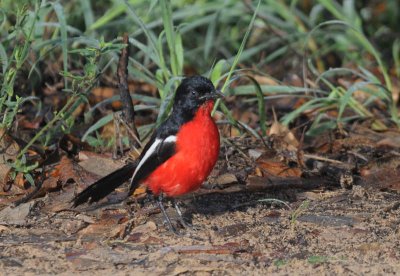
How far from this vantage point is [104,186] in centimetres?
506

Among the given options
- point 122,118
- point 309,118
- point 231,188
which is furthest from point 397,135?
point 122,118

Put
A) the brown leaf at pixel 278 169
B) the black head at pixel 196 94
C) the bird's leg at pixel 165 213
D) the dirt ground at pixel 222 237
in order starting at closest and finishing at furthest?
the dirt ground at pixel 222 237, the bird's leg at pixel 165 213, the black head at pixel 196 94, the brown leaf at pixel 278 169

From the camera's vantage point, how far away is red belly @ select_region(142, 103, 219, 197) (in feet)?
16.1

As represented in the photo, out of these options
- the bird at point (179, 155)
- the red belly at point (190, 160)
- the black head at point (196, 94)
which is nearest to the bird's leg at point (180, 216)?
the bird at point (179, 155)

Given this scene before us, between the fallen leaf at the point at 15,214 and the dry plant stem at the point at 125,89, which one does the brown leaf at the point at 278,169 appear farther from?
the fallen leaf at the point at 15,214

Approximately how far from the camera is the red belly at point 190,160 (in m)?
4.92

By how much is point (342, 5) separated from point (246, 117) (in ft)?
8.25

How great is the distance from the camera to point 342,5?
29.6 ft

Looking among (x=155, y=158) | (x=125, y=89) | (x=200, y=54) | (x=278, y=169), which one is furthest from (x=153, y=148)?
(x=200, y=54)

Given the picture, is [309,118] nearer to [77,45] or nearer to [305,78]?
[305,78]

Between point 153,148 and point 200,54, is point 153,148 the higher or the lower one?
the higher one

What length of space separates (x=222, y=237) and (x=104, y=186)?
77cm

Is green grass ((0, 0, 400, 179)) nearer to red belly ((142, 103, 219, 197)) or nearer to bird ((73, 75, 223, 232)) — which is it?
bird ((73, 75, 223, 232))

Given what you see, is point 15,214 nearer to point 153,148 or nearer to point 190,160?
point 153,148
